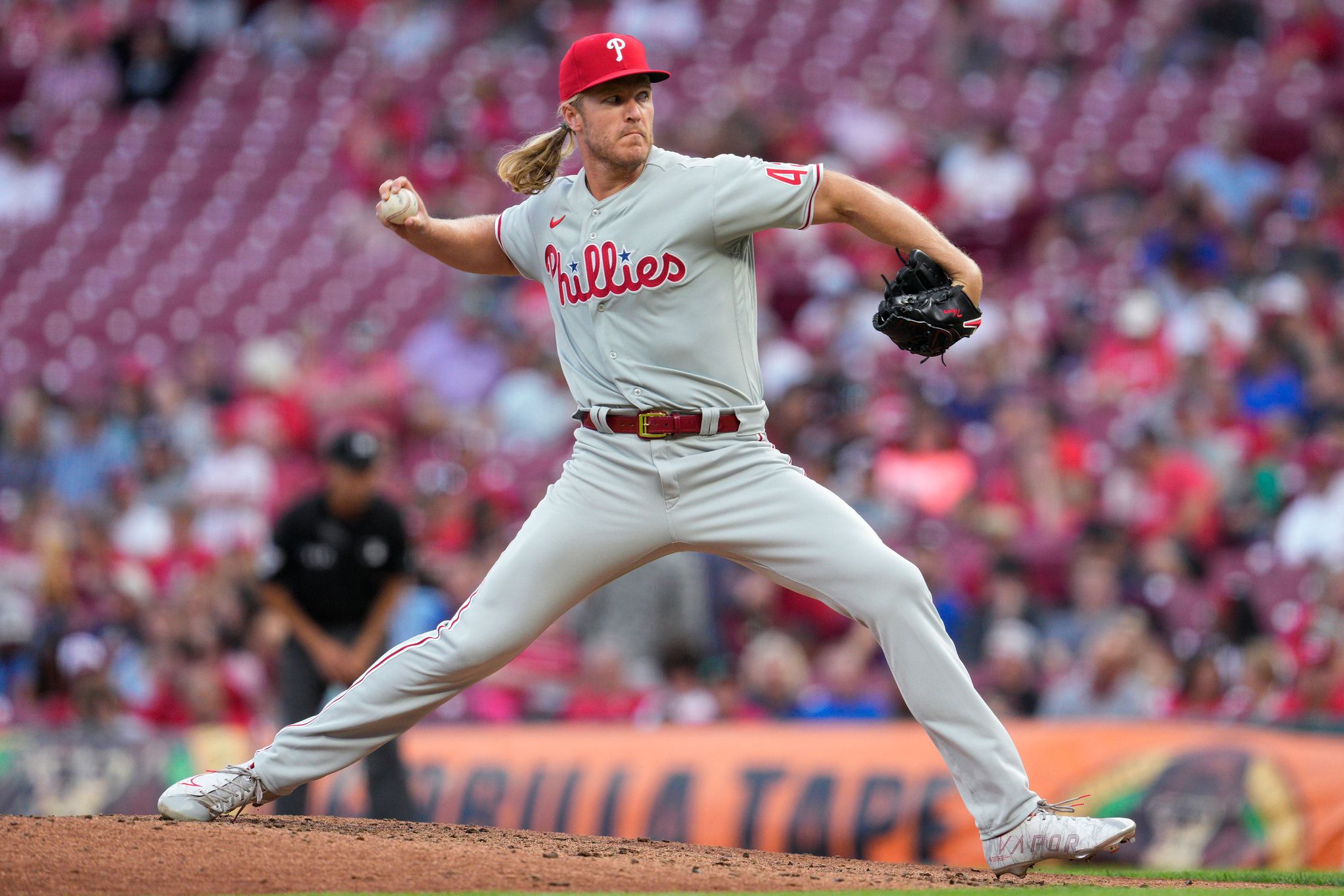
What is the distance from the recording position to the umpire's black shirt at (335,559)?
21.3 feet

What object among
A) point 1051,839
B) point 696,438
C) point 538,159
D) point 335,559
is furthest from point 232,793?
point 335,559

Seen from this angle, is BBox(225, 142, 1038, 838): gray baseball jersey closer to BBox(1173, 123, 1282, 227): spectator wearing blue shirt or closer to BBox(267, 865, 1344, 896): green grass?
BBox(267, 865, 1344, 896): green grass

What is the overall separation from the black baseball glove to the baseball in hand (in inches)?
49.0

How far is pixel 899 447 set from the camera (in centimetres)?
918

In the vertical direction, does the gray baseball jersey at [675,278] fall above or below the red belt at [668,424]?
above

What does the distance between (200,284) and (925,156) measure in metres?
6.14

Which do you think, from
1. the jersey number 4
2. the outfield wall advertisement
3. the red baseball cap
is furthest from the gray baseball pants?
the outfield wall advertisement

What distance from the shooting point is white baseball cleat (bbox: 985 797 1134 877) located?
3980mm

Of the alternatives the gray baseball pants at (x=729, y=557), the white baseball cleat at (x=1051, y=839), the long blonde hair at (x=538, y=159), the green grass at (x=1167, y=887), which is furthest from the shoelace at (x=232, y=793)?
the white baseball cleat at (x=1051, y=839)

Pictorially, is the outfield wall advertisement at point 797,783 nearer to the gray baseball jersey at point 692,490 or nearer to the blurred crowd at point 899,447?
the blurred crowd at point 899,447

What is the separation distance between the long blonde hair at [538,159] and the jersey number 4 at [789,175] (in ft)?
2.01

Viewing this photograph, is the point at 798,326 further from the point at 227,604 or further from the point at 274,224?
the point at 274,224

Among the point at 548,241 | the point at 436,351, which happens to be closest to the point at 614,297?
the point at 548,241

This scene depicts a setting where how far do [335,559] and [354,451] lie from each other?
45 cm
